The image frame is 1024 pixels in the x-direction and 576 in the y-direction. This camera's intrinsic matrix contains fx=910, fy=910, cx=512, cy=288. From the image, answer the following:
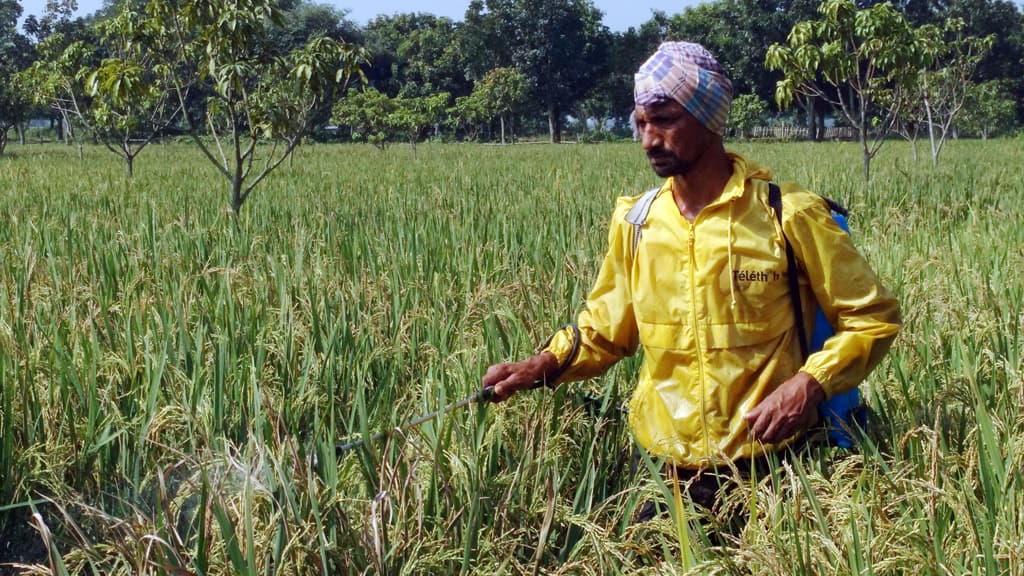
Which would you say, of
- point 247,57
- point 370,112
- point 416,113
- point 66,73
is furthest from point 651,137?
point 416,113

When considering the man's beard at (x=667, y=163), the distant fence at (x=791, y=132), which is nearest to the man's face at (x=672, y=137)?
the man's beard at (x=667, y=163)

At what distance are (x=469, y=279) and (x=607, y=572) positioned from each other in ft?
6.10

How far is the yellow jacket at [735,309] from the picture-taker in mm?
1575

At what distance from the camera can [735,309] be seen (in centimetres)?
163

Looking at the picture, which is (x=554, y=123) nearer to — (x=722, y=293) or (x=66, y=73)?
(x=66, y=73)

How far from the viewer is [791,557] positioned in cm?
139

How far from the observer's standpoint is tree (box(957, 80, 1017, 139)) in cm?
2769

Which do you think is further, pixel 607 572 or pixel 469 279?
pixel 469 279

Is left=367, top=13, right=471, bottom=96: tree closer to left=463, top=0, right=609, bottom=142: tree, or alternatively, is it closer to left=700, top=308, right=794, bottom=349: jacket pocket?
left=463, top=0, right=609, bottom=142: tree

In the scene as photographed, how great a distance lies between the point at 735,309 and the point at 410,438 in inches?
25.7

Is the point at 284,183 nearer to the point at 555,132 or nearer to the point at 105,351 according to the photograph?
the point at 105,351

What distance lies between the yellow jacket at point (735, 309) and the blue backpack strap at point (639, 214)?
12 millimetres

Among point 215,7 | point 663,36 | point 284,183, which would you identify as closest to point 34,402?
point 215,7

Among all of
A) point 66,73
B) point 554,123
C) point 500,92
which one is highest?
point 500,92
